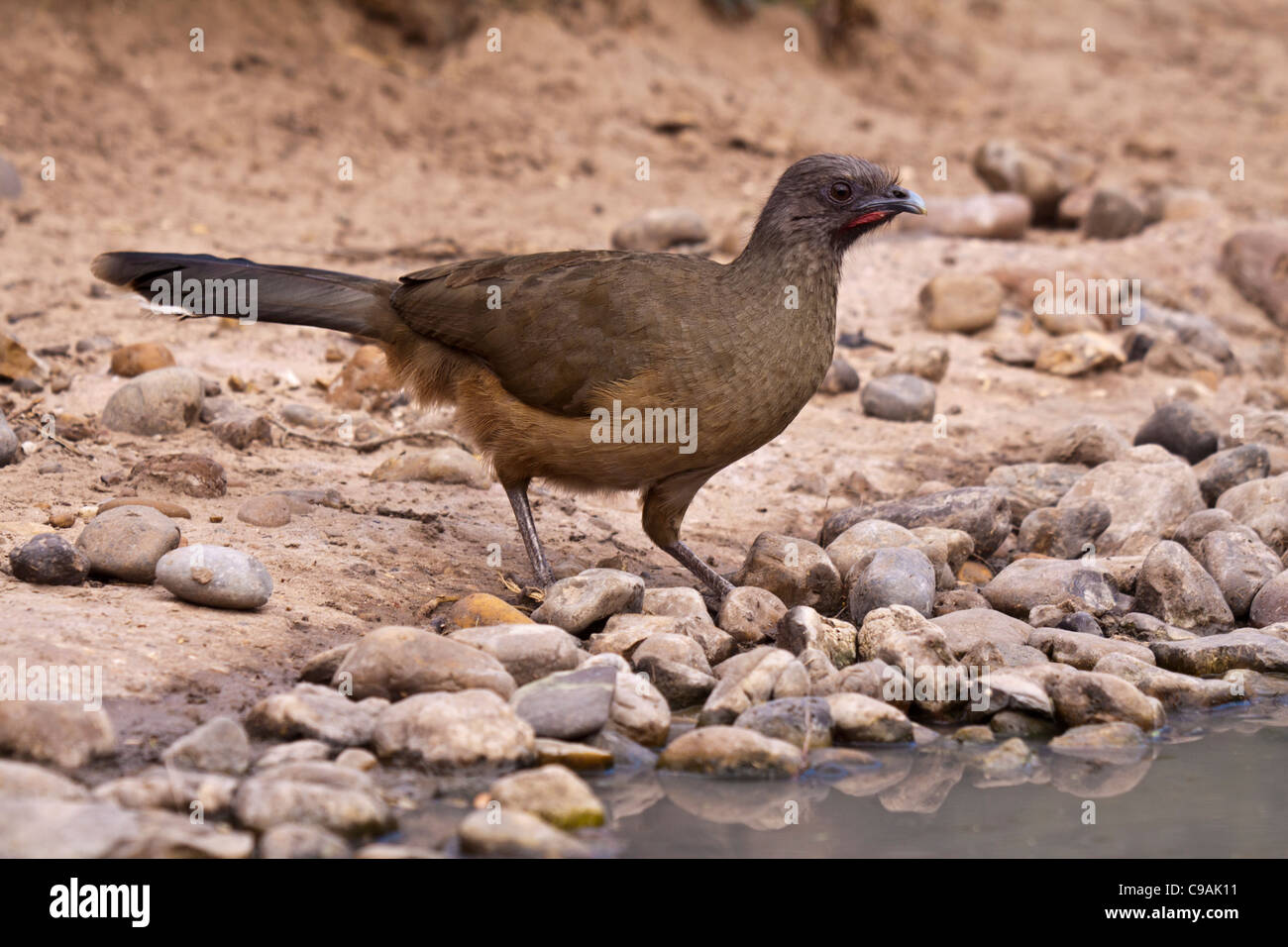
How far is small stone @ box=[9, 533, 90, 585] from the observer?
4906 millimetres

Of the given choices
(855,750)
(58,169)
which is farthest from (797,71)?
(855,750)

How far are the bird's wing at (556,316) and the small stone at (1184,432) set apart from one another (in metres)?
3.12

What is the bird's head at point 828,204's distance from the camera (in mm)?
5625

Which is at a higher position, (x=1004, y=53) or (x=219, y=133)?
(x=1004, y=53)

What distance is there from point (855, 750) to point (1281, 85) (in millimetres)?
12715

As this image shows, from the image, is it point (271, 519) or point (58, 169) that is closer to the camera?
point (271, 519)

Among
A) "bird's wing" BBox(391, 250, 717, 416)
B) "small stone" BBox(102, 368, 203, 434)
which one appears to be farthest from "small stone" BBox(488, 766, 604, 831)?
"small stone" BBox(102, 368, 203, 434)

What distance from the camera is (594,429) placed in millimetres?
5367

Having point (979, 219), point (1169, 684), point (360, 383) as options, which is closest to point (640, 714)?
point (1169, 684)

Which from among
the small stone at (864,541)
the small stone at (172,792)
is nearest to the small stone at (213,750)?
the small stone at (172,792)

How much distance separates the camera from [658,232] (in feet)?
32.3

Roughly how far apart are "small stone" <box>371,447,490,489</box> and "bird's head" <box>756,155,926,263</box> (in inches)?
77.8

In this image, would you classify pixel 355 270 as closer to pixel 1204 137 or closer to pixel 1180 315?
pixel 1180 315

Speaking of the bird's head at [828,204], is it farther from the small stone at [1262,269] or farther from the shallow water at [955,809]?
the small stone at [1262,269]
